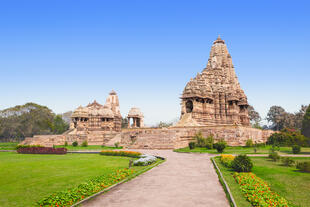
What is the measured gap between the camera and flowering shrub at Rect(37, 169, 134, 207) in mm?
9117

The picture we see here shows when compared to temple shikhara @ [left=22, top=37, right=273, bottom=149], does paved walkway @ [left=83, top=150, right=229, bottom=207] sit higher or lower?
lower

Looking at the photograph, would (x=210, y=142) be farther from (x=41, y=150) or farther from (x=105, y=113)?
(x=105, y=113)

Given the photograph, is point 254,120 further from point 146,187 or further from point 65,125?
point 146,187

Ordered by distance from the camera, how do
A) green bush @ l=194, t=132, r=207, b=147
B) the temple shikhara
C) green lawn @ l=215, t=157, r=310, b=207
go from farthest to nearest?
the temple shikhara, green bush @ l=194, t=132, r=207, b=147, green lawn @ l=215, t=157, r=310, b=207

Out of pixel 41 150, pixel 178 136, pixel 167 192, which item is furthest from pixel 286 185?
pixel 41 150

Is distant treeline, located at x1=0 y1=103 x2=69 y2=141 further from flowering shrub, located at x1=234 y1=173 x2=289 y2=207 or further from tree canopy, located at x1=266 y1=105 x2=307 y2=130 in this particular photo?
flowering shrub, located at x1=234 y1=173 x2=289 y2=207

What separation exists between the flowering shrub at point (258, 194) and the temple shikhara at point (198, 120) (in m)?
25.8

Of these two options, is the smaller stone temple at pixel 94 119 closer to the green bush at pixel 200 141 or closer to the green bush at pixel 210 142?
the green bush at pixel 200 141

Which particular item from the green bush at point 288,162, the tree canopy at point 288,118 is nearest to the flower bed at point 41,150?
the green bush at point 288,162

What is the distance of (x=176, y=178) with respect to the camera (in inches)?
552

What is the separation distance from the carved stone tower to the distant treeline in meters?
50.9

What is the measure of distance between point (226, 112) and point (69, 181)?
156 ft

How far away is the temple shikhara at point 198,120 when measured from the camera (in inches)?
1532

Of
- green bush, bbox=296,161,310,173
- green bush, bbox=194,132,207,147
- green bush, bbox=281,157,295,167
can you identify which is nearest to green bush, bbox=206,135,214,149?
green bush, bbox=194,132,207,147
